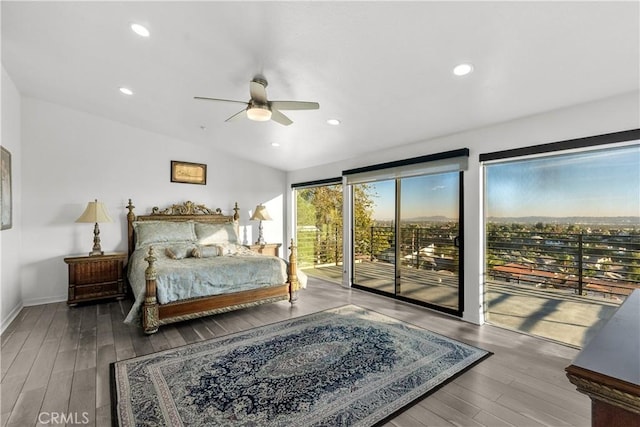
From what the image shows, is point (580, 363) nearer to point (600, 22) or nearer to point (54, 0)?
point (600, 22)

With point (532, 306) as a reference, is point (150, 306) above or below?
above

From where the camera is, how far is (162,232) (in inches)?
191

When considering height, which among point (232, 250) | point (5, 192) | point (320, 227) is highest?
point (5, 192)

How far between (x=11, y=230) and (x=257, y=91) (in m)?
3.73

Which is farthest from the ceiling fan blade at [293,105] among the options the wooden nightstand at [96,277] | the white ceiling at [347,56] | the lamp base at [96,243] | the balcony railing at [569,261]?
the lamp base at [96,243]

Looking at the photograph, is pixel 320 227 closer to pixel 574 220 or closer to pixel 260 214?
pixel 260 214

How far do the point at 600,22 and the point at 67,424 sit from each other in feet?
13.6

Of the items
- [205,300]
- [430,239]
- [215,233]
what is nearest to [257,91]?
[205,300]

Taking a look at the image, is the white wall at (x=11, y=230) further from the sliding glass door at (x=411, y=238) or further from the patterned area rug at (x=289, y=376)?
the sliding glass door at (x=411, y=238)

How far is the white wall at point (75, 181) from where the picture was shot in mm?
4273

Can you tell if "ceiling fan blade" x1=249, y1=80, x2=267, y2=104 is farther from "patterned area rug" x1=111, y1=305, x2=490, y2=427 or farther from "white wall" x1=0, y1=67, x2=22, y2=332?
"white wall" x1=0, y1=67, x2=22, y2=332

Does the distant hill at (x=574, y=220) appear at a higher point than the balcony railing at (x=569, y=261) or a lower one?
higher

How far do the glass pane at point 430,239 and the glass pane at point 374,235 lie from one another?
0.22 metres

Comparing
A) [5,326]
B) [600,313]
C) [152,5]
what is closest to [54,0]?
[152,5]
